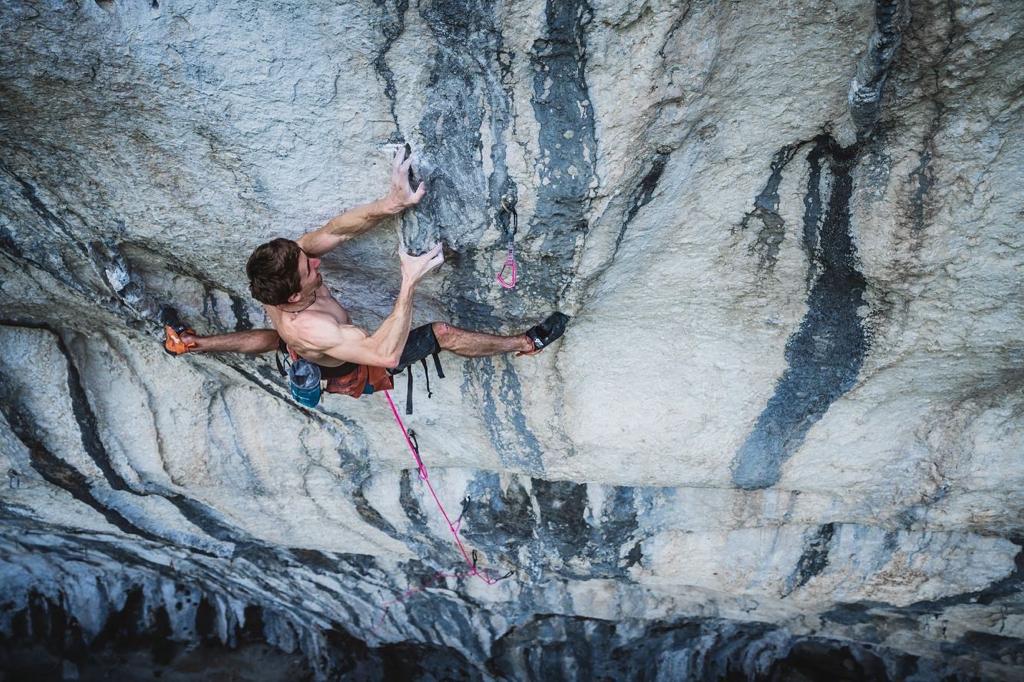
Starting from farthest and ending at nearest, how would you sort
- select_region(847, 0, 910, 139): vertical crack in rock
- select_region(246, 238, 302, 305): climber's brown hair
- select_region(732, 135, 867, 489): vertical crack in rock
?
select_region(732, 135, 867, 489): vertical crack in rock < select_region(246, 238, 302, 305): climber's brown hair < select_region(847, 0, 910, 139): vertical crack in rock

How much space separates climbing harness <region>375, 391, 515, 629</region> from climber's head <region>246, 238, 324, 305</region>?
0.95m

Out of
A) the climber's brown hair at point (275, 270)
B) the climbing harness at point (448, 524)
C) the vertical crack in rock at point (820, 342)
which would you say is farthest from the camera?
the climbing harness at point (448, 524)

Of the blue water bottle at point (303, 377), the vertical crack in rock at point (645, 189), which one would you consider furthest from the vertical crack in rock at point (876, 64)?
the blue water bottle at point (303, 377)

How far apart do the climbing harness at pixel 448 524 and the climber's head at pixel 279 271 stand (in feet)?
3.12

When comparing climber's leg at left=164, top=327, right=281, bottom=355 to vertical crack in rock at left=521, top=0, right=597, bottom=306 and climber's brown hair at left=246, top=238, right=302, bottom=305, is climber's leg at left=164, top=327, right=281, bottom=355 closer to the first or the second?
climber's brown hair at left=246, top=238, right=302, bottom=305

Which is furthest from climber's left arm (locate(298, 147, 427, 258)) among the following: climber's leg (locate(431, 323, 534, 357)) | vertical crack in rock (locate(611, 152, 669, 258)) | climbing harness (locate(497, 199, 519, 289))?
vertical crack in rock (locate(611, 152, 669, 258))

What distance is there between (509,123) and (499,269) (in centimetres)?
65

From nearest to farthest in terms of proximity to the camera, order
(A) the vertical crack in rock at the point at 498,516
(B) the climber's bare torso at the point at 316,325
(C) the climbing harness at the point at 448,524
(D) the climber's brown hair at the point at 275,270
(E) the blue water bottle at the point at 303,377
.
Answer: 1. (D) the climber's brown hair at the point at 275,270
2. (B) the climber's bare torso at the point at 316,325
3. (E) the blue water bottle at the point at 303,377
4. (C) the climbing harness at the point at 448,524
5. (A) the vertical crack in rock at the point at 498,516

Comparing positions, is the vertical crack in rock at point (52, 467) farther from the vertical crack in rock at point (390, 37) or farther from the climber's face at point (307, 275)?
the vertical crack in rock at point (390, 37)

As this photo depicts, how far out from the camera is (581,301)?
10.2ft

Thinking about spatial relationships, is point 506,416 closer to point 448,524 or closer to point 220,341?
point 448,524

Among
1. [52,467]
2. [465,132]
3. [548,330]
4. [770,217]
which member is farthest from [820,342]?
[52,467]

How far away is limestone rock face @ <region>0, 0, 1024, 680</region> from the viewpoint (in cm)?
236

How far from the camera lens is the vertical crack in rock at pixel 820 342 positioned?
105 inches
